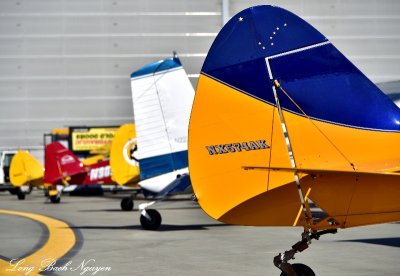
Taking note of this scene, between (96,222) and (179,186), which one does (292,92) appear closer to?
(179,186)

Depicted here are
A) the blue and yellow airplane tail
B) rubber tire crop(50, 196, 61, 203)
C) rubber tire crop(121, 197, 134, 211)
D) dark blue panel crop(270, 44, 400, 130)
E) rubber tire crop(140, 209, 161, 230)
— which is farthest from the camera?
rubber tire crop(50, 196, 61, 203)

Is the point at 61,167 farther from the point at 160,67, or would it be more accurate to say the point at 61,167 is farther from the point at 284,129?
the point at 284,129

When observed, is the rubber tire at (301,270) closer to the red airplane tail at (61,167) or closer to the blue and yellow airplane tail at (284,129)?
the blue and yellow airplane tail at (284,129)

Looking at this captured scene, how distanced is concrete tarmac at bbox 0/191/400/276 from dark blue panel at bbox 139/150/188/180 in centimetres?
123

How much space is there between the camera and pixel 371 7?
190ft

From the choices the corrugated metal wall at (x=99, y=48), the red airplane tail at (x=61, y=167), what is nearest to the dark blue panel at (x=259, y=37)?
the red airplane tail at (x=61, y=167)

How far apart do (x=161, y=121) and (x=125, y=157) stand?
22.4ft

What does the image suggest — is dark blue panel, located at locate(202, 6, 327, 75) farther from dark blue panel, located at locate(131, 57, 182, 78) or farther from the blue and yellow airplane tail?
dark blue panel, located at locate(131, 57, 182, 78)

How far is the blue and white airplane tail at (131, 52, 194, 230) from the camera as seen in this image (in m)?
17.1

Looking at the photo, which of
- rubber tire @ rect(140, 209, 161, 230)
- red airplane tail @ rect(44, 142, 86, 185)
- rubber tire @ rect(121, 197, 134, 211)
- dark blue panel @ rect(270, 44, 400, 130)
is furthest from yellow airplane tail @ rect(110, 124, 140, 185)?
dark blue panel @ rect(270, 44, 400, 130)

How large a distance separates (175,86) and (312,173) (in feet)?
35.3

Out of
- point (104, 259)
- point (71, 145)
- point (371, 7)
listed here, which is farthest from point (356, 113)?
point (371, 7)

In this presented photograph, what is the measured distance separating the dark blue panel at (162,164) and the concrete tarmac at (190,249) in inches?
48.2

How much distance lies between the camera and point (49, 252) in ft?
Result: 41.4
